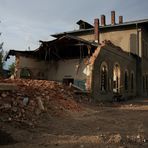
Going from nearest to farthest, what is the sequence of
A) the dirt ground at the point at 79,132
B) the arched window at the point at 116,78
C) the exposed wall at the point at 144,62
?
1. the dirt ground at the point at 79,132
2. the arched window at the point at 116,78
3. the exposed wall at the point at 144,62

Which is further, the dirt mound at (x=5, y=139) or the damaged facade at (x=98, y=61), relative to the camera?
the damaged facade at (x=98, y=61)

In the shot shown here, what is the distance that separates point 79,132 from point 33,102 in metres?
3.56

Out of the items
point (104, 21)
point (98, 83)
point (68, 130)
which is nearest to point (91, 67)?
point (98, 83)

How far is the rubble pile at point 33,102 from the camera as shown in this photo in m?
10.8

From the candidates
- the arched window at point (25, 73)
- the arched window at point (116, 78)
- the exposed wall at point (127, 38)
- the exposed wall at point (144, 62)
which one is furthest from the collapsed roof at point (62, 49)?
the exposed wall at point (144, 62)

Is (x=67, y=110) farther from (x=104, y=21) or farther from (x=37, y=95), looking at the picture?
(x=104, y=21)

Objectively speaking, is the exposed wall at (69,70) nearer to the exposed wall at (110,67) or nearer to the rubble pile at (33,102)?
the exposed wall at (110,67)

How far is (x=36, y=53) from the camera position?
26469 millimetres

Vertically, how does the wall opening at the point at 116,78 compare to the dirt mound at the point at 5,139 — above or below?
above

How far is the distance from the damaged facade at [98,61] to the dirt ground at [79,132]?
7.37 meters

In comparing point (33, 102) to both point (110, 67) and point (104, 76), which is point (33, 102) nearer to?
point (104, 76)

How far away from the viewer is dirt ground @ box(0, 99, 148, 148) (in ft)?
26.3

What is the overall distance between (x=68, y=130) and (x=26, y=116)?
194 centimetres

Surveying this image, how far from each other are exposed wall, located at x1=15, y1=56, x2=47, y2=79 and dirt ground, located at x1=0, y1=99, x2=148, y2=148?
12612 mm
